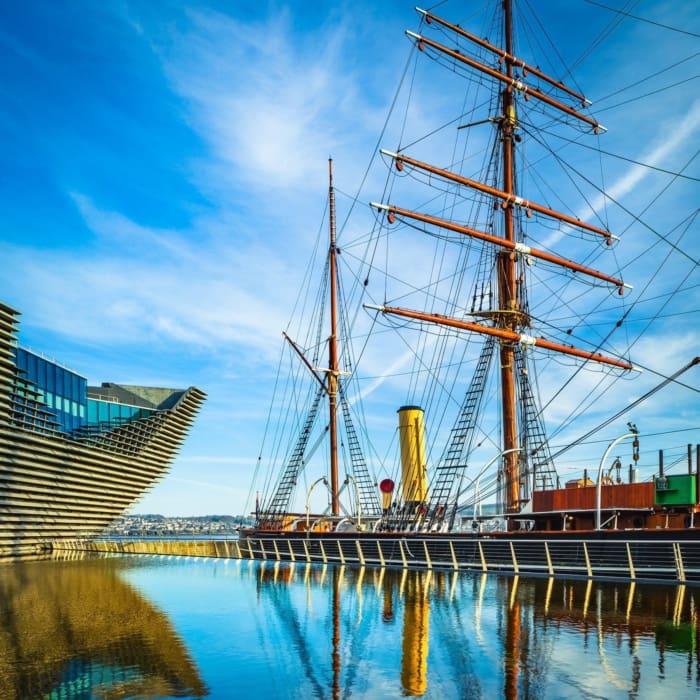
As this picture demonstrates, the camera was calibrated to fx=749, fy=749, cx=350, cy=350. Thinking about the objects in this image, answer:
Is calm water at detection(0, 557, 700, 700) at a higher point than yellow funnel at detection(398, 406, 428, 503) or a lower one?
lower

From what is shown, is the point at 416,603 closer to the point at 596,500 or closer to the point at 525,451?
the point at 596,500

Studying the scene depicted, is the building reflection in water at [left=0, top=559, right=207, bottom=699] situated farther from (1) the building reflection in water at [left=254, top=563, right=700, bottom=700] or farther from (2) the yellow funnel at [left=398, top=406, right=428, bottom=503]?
(2) the yellow funnel at [left=398, top=406, right=428, bottom=503]

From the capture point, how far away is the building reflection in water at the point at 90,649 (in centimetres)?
1038

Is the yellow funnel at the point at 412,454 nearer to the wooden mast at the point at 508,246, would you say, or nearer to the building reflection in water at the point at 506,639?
the wooden mast at the point at 508,246

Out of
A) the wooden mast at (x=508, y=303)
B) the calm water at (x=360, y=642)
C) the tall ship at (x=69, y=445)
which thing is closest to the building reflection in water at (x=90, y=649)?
the calm water at (x=360, y=642)

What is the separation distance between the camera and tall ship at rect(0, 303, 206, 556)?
43094mm

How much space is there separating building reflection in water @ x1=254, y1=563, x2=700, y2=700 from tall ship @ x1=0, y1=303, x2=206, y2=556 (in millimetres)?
26619

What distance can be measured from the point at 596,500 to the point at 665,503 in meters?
2.19

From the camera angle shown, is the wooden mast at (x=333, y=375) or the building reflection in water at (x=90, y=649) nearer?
the building reflection in water at (x=90, y=649)

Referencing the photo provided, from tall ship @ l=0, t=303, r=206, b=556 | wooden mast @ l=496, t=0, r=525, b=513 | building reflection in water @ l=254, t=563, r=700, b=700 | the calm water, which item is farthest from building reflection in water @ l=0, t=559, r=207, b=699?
tall ship @ l=0, t=303, r=206, b=556

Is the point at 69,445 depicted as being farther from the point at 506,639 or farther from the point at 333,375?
the point at 506,639

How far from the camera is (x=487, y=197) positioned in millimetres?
41469

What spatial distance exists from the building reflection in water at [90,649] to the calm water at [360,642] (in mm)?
41

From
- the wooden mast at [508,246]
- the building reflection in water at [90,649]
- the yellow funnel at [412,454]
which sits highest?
the wooden mast at [508,246]
